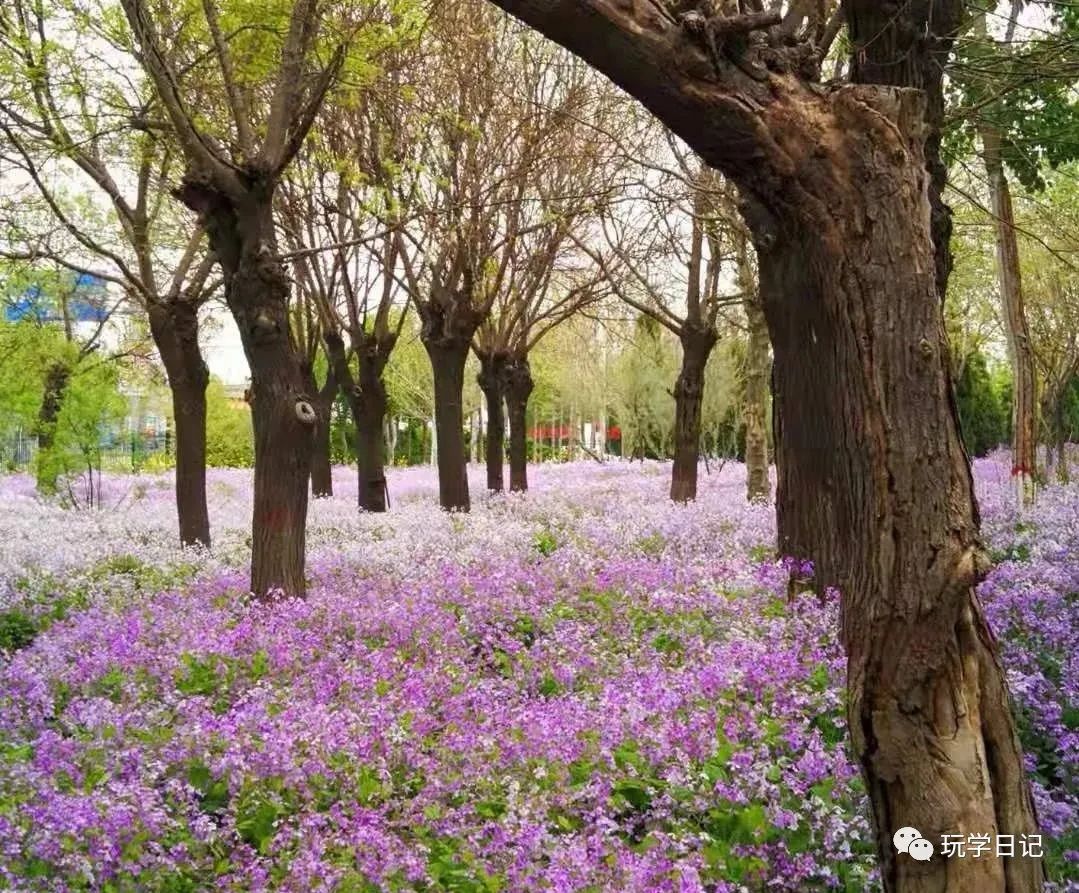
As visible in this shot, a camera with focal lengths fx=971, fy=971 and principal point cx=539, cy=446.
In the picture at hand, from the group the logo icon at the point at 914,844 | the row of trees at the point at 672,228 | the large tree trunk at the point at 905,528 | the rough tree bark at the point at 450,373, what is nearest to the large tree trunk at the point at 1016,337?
the row of trees at the point at 672,228

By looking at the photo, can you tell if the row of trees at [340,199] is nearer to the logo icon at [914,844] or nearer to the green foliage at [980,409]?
the logo icon at [914,844]

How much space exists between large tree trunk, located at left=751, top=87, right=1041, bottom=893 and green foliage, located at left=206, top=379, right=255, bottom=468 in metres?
53.8

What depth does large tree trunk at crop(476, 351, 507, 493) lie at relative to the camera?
25.1 meters

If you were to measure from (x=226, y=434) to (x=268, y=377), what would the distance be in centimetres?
5029

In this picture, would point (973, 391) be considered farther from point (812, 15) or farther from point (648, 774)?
point (648, 774)

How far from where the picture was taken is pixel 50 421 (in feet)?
79.3

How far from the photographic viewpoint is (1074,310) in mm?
33125

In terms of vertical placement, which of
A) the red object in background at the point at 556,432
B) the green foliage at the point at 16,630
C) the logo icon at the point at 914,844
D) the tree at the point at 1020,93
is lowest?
the green foliage at the point at 16,630

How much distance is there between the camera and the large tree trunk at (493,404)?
82.3ft

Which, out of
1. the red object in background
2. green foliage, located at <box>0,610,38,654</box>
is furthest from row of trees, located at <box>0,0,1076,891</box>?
the red object in background

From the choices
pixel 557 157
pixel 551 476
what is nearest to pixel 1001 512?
pixel 557 157

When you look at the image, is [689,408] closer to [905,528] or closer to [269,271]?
[269,271]

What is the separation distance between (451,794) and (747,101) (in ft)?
11.6

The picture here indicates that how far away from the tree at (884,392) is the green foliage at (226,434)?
53.6 metres
